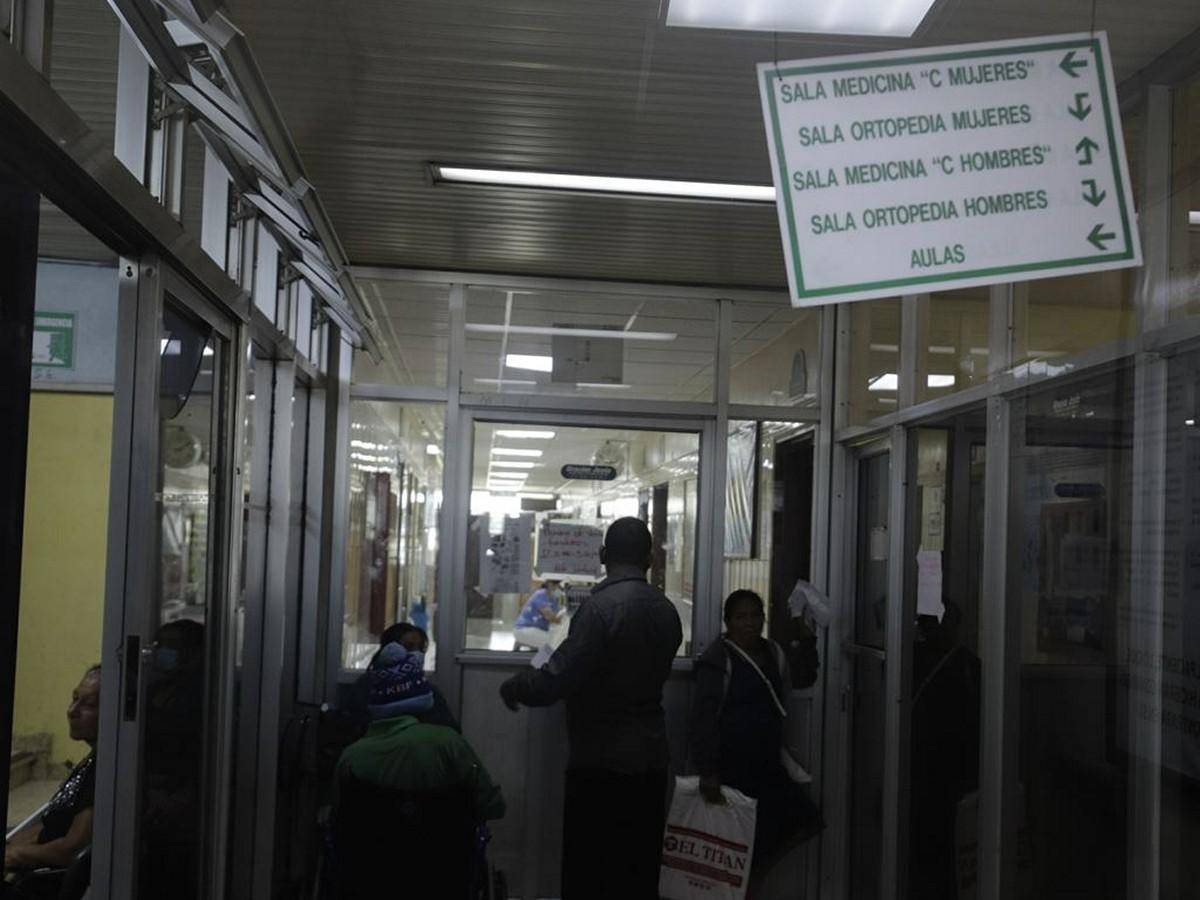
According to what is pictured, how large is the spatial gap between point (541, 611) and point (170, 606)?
271 centimetres

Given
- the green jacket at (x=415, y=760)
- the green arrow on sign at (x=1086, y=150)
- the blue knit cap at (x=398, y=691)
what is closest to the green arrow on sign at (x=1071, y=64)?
the green arrow on sign at (x=1086, y=150)

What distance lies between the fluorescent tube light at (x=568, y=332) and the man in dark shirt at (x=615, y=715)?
4.88ft

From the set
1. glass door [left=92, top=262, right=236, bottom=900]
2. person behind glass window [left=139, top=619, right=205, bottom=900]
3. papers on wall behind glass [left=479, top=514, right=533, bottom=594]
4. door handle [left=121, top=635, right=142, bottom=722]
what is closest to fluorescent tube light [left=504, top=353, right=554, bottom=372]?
papers on wall behind glass [left=479, top=514, right=533, bottom=594]

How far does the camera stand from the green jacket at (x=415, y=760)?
11.5 feet

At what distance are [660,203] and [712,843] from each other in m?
2.46

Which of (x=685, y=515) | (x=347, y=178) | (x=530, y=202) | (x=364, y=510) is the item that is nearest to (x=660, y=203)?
(x=530, y=202)

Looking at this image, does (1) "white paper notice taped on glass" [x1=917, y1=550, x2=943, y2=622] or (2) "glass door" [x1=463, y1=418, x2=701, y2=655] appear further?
(2) "glass door" [x1=463, y1=418, x2=701, y2=655]

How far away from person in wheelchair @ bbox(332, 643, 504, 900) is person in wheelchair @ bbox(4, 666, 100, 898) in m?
0.70

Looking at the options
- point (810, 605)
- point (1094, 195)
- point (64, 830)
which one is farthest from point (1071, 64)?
point (810, 605)

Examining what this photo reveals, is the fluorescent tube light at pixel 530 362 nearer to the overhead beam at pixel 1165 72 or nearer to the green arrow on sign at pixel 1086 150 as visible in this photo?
the overhead beam at pixel 1165 72

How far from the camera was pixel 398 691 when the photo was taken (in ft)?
12.8

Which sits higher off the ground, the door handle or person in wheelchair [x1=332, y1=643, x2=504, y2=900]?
the door handle

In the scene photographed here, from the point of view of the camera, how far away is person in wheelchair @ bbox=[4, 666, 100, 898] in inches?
123

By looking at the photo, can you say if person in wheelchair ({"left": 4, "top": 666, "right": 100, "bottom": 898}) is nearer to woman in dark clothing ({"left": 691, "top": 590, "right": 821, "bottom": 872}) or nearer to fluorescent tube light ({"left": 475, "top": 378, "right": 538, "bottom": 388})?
woman in dark clothing ({"left": 691, "top": 590, "right": 821, "bottom": 872})
